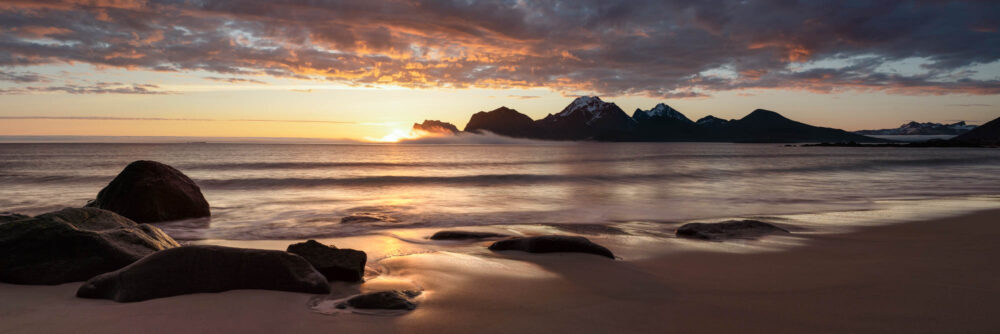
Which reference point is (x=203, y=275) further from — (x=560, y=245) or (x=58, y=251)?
(x=560, y=245)

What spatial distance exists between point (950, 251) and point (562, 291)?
6.20m

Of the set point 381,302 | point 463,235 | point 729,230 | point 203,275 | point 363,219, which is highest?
point 203,275

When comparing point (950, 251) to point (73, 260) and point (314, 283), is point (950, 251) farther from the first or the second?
point (73, 260)

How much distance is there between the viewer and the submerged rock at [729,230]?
8.75 metres

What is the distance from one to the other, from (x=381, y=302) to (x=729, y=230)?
6946mm

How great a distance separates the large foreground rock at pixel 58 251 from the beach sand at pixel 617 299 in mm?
198

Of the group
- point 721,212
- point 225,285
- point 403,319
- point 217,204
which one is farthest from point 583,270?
point 217,204

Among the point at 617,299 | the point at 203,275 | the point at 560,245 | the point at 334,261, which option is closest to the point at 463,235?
the point at 560,245

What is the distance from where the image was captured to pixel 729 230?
29.5 ft

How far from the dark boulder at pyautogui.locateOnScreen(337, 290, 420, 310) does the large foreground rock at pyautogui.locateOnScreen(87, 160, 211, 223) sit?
9214mm

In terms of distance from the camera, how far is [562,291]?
5082 millimetres

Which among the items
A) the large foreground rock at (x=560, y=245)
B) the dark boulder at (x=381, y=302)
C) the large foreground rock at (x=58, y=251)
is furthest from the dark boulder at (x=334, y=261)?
the large foreground rock at (x=560, y=245)

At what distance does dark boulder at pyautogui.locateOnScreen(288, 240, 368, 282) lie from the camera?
532 centimetres

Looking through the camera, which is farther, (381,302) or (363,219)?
(363,219)
